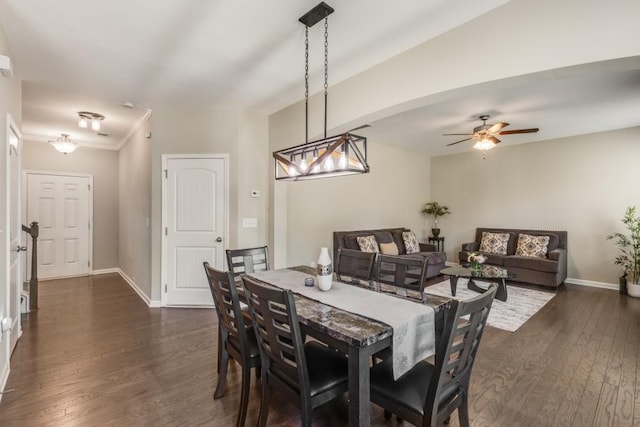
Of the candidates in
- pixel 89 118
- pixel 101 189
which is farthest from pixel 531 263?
pixel 101 189

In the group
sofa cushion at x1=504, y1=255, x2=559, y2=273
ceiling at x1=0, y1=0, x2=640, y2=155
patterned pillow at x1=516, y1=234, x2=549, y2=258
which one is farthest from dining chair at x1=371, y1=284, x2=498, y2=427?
patterned pillow at x1=516, y1=234, x2=549, y2=258

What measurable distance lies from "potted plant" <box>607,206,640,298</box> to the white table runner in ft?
17.1

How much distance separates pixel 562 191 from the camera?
5840mm

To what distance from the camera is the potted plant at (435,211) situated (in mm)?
7387

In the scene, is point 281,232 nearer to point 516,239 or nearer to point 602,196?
point 516,239

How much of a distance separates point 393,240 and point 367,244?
98 centimetres

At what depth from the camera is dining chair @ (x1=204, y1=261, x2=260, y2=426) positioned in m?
1.85

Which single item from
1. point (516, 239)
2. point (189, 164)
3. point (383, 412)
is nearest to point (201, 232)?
point (189, 164)

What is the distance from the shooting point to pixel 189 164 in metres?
4.18

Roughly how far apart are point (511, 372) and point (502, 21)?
2.69 m

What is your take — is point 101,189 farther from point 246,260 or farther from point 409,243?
point 409,243

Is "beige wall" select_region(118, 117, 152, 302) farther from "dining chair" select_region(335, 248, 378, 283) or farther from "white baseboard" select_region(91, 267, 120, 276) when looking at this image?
"dining chair" select_region(335, 248, 378, 283)

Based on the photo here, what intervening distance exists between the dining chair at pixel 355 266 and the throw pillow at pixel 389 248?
2.82m

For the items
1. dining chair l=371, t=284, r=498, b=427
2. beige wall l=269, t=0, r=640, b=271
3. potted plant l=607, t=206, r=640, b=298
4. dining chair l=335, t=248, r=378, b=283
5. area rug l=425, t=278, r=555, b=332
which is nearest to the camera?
dining chair l=371, t=284, r=498, b=427
